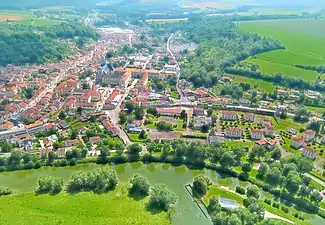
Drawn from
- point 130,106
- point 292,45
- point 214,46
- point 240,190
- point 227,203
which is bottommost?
point 240,190

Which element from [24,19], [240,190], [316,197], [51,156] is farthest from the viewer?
[24,19]

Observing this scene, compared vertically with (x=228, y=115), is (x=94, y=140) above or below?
below

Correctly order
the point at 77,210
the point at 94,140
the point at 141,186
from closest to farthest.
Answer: the point at 77,210 → the point at 141,186 → the point at 94,140

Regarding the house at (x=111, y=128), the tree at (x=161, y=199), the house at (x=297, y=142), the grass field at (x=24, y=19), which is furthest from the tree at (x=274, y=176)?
the grass field at (x=24, y=19)

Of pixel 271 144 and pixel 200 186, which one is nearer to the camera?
pixel 200 186

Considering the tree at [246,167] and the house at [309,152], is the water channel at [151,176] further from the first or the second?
the house at [309,152]

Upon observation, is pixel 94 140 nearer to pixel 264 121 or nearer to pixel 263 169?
pixel 263 169

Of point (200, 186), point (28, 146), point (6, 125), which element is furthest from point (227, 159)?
point (6, 125)
